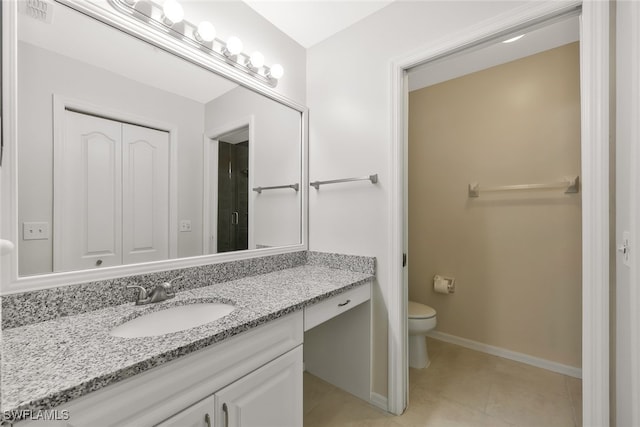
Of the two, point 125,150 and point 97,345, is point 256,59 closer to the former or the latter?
point 125,150

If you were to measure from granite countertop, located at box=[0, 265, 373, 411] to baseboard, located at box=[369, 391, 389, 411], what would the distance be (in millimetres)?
828

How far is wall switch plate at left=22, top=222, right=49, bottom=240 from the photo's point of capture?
3.02 feet

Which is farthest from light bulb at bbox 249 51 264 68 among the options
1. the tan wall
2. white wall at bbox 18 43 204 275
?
the tan wall

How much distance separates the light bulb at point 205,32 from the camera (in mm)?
1313

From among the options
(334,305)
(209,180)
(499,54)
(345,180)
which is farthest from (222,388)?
(499,54)

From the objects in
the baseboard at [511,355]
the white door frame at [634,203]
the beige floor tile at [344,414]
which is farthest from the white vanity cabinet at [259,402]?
the baseboard at [511,355]

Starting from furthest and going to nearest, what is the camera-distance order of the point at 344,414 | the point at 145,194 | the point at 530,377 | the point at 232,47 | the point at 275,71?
the point at 530,377
the point at 275,71
the point at 344,414
the point at 232,47
the point at 145,194

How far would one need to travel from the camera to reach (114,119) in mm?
1121

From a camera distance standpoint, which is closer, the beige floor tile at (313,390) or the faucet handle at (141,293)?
the faucet handle at (141,293)

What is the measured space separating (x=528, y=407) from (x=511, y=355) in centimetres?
61

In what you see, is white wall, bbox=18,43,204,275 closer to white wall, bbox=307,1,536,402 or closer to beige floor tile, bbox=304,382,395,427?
white wall, bbox=307,1,536,402

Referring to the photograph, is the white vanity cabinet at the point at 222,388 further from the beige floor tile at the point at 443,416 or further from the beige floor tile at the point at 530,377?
the beige floor tile at the point at 530,377

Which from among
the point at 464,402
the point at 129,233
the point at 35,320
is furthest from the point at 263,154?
the point at 464,402

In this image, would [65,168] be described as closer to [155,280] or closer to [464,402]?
[155,280]
